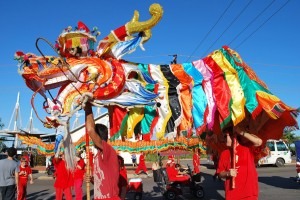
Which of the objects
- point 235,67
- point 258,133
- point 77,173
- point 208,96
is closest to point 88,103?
point 208,96

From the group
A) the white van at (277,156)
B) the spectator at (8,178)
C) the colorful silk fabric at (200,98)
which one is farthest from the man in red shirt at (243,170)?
the white van at (277,156)

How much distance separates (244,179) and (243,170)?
117mm

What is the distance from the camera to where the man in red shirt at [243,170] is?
4.12 meters

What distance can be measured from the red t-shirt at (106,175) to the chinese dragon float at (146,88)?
0.72 m

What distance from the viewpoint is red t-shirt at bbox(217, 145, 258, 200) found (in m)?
4.11

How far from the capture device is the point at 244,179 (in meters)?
4.18

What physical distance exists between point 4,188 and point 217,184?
10.1 m

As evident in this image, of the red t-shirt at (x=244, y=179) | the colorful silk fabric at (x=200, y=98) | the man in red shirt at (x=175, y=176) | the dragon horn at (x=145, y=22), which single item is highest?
the dragon horn at (x=145, y=22)

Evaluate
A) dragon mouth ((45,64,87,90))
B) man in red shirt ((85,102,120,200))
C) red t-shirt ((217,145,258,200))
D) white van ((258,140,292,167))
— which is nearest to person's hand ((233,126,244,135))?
red t-shirt ((217,145,258,200))

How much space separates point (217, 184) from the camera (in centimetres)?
1483

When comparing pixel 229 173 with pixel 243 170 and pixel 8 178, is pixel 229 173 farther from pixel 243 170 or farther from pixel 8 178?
pixel 8 178

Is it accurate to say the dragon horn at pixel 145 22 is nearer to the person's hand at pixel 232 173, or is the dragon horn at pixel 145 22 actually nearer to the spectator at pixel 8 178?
the person's hand at pixel 232 173

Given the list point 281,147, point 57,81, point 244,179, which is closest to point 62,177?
point 57,81

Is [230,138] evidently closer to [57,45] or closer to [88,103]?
[88,103]
